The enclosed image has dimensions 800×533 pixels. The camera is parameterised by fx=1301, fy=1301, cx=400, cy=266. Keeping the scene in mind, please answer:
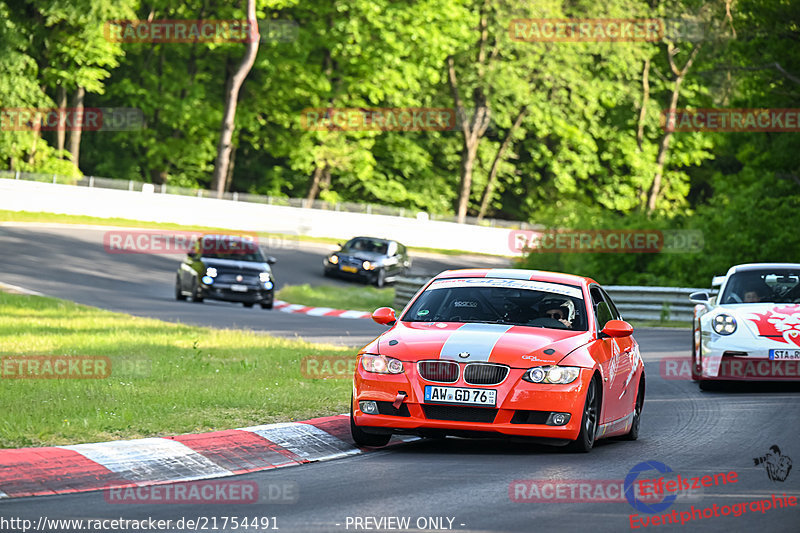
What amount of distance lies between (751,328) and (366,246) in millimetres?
28127

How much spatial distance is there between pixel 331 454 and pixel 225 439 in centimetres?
83

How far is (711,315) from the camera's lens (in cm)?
1582

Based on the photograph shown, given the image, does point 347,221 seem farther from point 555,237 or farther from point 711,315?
point 711,315

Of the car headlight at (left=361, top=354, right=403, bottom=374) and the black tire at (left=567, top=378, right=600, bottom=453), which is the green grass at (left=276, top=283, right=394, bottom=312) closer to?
the black tire at (left=567, top=378, right=600, bottom=453)

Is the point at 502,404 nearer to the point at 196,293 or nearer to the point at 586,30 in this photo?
the point at 196,293

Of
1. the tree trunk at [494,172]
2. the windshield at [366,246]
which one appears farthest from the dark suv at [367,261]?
the tree trunk at [494,172]

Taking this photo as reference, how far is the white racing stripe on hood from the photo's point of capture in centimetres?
959

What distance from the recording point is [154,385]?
12430 millimetres

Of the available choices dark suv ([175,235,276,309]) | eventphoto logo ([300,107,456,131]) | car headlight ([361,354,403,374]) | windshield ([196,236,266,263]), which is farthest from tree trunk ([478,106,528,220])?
car headlight ([361,354,403,374])

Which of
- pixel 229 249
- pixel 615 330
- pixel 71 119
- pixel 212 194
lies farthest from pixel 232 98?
pixel 615 330

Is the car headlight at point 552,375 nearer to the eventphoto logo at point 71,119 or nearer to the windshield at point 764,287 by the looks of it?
the windshield at point 764,287

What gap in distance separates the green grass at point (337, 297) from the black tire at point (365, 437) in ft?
73.1

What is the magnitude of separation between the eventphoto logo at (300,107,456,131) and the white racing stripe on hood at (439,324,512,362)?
170 ft

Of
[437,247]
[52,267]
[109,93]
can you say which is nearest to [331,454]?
[52,267]
